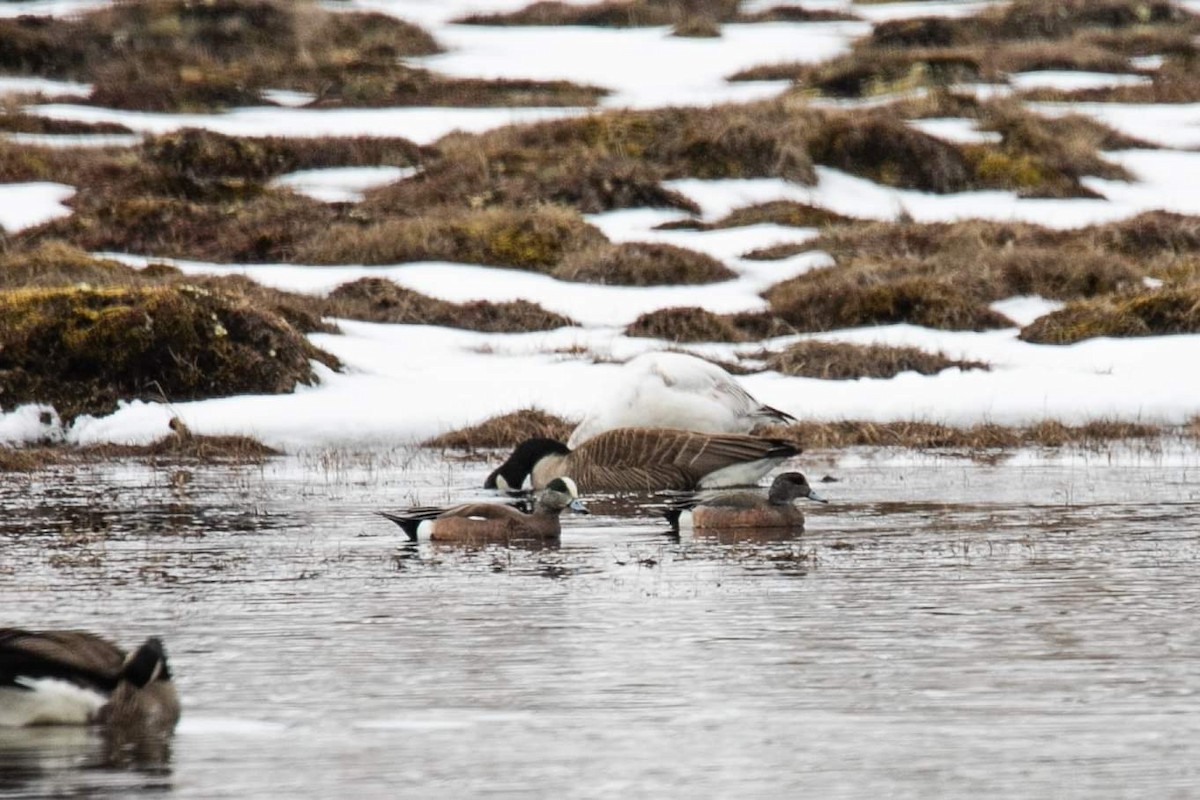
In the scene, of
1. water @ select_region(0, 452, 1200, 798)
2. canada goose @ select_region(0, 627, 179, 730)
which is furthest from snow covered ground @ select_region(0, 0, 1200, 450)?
canada goose @ select_region(0, 627, 179, 730)

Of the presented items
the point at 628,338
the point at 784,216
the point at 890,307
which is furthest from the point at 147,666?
the point at 784,216

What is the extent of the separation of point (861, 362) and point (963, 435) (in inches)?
104

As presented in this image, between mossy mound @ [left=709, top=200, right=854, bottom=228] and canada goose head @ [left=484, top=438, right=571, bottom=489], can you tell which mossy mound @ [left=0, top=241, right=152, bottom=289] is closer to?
canada goose head @ [left=484, top=438, right=571, bottom=489]

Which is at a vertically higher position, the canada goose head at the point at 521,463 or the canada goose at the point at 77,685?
the canada goose head at the point at 521,463

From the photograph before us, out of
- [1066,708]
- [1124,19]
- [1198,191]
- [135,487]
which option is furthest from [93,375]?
[1124,19]

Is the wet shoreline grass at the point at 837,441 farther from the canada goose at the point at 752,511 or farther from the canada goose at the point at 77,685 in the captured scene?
the canada goose at the point at 77,685

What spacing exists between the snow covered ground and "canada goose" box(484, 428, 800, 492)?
2845mm

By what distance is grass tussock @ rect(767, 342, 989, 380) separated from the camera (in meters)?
18.4

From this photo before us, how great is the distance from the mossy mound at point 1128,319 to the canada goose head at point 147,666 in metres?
15.2

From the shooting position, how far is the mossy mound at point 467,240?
952 inches

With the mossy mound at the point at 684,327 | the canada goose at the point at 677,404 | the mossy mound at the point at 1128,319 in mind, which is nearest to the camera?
the canada goose at the point at 677,404

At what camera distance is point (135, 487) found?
13.3 meters

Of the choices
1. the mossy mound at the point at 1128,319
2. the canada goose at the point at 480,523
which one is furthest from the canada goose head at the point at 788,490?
the mossy mound at the point at 1128,319

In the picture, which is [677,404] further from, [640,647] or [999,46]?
[999,46]
